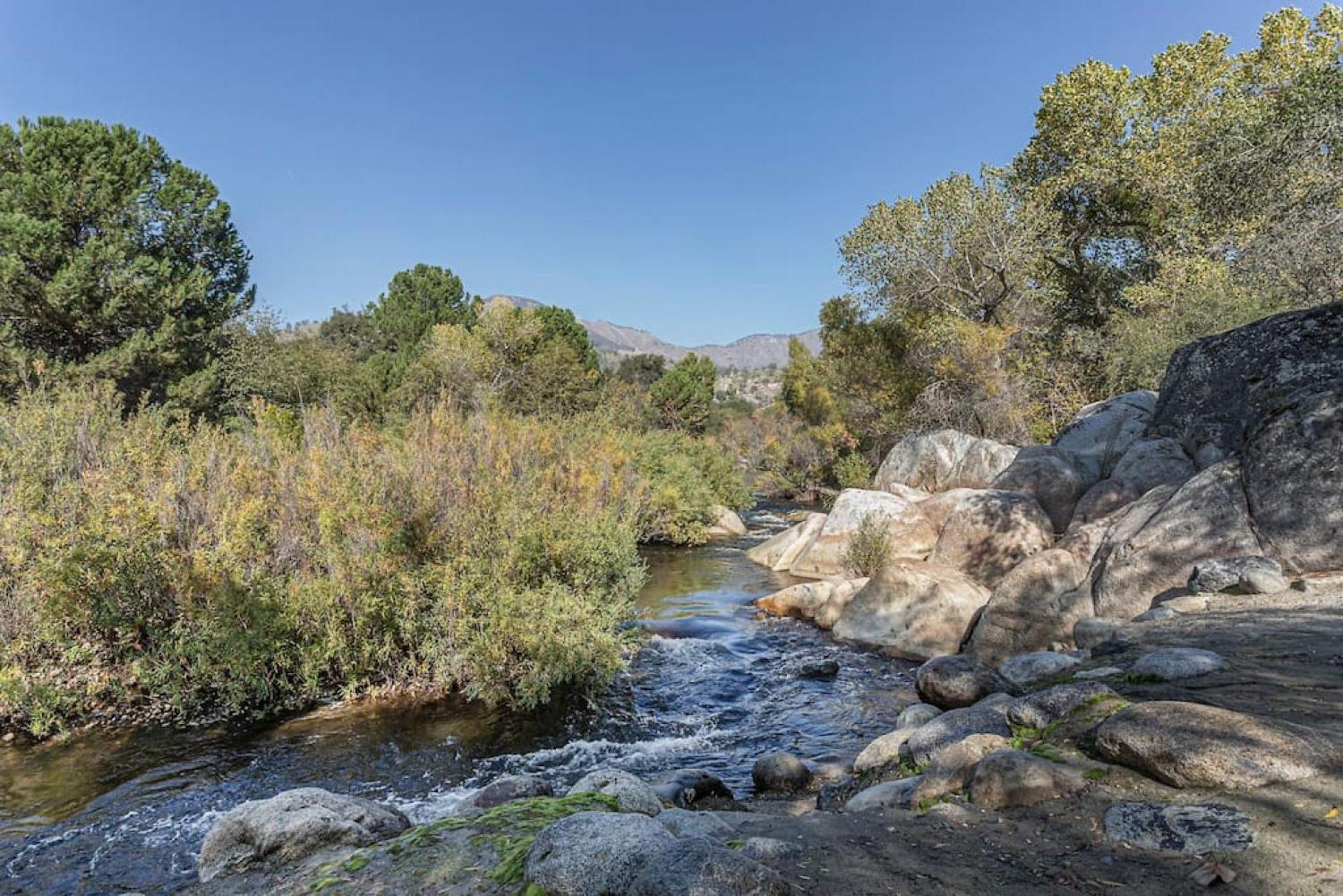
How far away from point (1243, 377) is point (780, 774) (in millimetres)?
9553

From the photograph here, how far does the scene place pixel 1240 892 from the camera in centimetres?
268

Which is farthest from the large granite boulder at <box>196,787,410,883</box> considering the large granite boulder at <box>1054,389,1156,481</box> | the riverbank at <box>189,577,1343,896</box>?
the large granite boulder at <box>1054,389,1156,481</box>

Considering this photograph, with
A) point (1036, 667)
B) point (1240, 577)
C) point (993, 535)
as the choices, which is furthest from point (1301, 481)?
point (993, 535)

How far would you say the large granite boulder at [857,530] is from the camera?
16188 millimetres

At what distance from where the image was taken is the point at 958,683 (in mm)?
7648

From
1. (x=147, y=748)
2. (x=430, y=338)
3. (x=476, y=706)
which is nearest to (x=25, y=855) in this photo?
(x=147, y=748)

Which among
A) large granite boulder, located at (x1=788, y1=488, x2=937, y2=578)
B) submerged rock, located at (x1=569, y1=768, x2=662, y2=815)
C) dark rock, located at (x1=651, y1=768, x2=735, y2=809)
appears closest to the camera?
submerged rock, located at (x1=569, y1=768, x2=662, y2=815)

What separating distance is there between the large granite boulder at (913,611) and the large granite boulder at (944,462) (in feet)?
26.2

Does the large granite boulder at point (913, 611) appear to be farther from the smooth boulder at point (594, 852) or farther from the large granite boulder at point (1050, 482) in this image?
the smooth boulder at point (594, 852)

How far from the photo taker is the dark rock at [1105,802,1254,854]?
9.95 feet

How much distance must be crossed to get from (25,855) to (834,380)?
31.0 meters

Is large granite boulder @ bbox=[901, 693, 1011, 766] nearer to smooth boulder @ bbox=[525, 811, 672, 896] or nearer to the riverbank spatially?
the riverbank

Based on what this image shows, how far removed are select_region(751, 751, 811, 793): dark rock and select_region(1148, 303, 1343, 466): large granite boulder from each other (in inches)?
242

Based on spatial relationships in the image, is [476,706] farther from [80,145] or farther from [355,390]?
[355,390]
